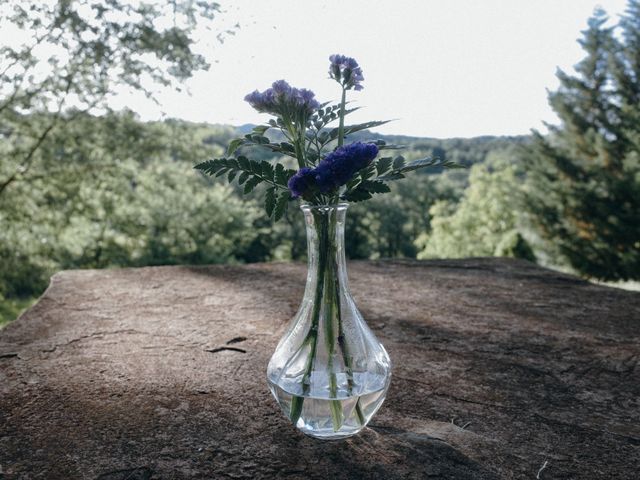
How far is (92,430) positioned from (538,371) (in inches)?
41.2

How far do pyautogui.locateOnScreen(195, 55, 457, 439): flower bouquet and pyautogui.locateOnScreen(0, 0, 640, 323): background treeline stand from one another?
0.51 feet

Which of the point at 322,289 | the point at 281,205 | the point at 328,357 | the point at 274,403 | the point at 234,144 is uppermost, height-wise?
the point at 234,144

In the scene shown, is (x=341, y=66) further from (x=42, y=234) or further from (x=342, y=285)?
→ (x=42, y=234)

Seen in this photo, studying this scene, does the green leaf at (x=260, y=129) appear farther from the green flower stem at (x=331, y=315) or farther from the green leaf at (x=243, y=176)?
the green flower stem at (x=331, y=315)

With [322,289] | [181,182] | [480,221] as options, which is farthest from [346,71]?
[480,221]

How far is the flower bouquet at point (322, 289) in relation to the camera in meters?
0.91

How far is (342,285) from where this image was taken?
3.11 ft

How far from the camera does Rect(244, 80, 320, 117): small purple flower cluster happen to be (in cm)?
91

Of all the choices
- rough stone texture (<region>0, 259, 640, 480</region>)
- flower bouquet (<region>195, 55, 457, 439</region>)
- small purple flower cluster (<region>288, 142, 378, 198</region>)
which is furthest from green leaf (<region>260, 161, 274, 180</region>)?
rough stone texture (<region>0, 259, 640, 480</region>)

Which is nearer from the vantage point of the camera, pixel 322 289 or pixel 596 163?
pixel 322 289

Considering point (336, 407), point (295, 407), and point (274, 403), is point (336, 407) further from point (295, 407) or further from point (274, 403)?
point (274, 403)

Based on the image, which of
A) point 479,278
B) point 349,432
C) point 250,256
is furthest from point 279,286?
point 250,256

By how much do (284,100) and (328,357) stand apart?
440 millimetres

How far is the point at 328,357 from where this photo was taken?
0.91 meters
